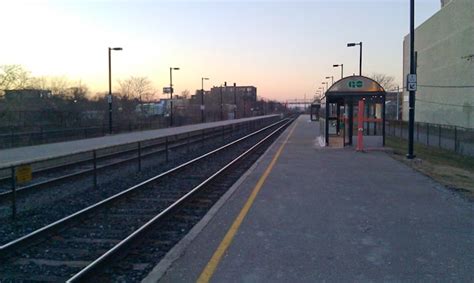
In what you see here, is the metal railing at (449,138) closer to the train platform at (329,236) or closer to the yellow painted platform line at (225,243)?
the train platform at (329,236)

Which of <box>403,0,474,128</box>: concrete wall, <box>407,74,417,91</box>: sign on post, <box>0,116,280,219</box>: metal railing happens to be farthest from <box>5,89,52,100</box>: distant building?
<box>403,0,474,128</box>: concrete wall

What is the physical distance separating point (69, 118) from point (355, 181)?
29821 mm

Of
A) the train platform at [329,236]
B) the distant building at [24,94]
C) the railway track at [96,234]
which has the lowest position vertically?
→ the railway track at [96,234]

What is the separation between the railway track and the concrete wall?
37.0 m

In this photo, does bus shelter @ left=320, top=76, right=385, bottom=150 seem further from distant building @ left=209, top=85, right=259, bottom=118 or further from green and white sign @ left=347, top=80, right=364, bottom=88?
distant building @ left=209, top=85, right=259, bottom=118

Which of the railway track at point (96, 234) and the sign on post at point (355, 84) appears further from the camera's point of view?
the sign on post at point (355, 84)

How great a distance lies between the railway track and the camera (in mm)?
5949

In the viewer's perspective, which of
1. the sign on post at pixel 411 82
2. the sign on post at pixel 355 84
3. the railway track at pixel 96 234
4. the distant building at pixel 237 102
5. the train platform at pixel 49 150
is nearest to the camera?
the railway track at pixel 96 234

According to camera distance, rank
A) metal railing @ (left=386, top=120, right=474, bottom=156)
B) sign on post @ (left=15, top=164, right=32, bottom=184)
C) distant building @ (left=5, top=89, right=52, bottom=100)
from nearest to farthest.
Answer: sign on post @ (left=15, top=164, right=32, bottom=184) < metal railing @ (left=386, top=120, right=474, bottom=156) < distant building @ (left=5, top=89, right=52, bottom=100)

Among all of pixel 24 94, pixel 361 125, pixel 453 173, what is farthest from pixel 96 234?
pixel 24 94

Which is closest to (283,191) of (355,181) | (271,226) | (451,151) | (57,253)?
(355,181)

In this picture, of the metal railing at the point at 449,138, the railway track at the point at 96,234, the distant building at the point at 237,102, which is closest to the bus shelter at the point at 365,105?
the metal railing at the point at 449,138

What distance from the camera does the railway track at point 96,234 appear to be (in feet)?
19.5

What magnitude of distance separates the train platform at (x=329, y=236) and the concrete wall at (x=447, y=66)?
3506 centimetres
